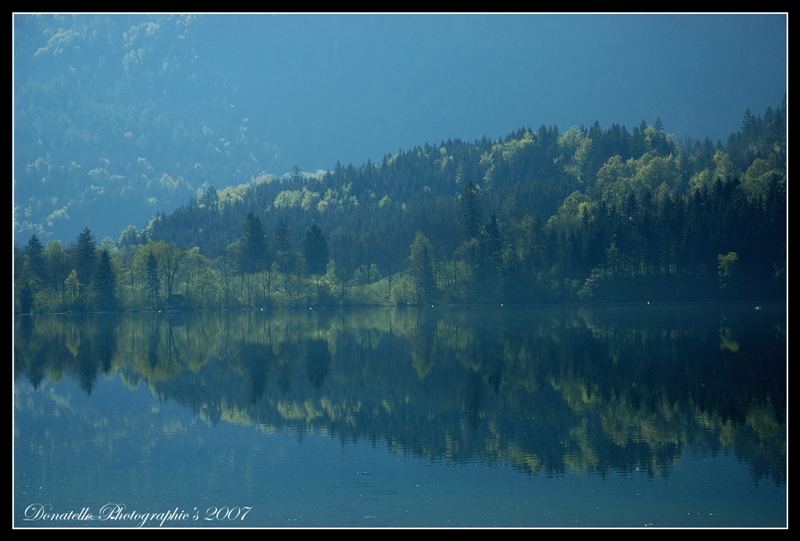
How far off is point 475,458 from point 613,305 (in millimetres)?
89694

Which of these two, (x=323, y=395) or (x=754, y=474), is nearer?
(x=754, y=474)

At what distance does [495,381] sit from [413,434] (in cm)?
1147

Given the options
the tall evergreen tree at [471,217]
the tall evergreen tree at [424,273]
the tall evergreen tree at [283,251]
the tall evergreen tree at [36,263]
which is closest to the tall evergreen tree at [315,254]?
the tall evergreen tree at [283,251]

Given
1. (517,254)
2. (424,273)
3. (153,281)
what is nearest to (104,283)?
(153,281)

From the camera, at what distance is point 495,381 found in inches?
1845

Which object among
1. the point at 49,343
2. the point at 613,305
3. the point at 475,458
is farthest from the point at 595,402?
the point at 613,305

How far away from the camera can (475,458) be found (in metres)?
31.8

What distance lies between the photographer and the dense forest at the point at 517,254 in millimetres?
119438

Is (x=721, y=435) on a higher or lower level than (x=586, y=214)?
lower

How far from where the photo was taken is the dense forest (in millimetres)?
119438

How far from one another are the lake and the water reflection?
152mm

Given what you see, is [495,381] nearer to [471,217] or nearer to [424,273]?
[424,273]

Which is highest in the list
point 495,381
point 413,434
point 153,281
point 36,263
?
point 36,263
